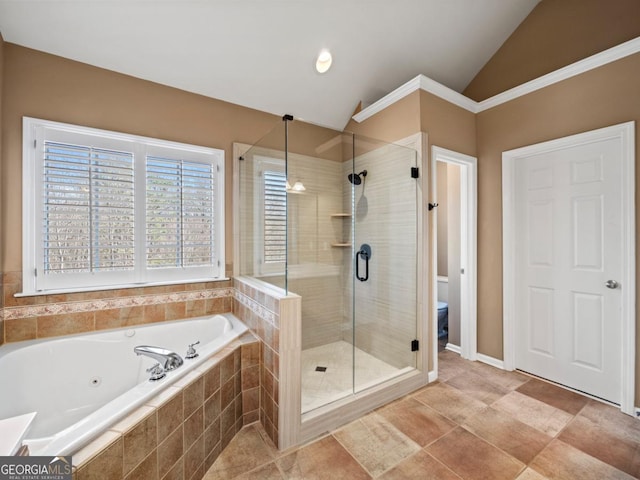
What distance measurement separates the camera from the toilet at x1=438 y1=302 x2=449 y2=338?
3.40 metres

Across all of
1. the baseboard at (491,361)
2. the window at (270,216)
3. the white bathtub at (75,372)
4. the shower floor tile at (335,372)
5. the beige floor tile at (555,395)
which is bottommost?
the beige floor tile at (555,395)

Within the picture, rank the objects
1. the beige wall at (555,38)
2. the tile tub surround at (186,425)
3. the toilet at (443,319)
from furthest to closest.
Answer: the toilet at (443,319), the beige wall at (555,38), the tile tub surround at (186,425)

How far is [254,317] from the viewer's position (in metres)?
2.13

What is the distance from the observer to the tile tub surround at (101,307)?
6.44 ft

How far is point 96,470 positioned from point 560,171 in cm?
346

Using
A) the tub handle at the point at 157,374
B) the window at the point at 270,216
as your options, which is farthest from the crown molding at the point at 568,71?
the tub handle at the point at 157,374

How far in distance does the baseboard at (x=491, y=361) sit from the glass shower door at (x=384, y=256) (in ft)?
2.92

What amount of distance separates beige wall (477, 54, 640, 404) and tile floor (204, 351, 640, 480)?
1.75 feet

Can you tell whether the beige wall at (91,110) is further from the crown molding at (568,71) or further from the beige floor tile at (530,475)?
the beige floor tile at (530,475)

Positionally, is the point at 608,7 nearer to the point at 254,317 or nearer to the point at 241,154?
the point at 241,154

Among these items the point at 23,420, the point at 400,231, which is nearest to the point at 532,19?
the point at 400,231

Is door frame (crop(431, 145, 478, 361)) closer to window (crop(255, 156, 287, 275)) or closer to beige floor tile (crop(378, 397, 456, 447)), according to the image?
beige floor tile (crop(378, 397, 456, 447))

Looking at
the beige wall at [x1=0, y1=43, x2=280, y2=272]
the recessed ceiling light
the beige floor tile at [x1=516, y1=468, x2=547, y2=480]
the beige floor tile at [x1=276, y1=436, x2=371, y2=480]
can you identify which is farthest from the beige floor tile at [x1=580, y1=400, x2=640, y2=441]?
the recessed ceiling light

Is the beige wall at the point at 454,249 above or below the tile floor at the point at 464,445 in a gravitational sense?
above
